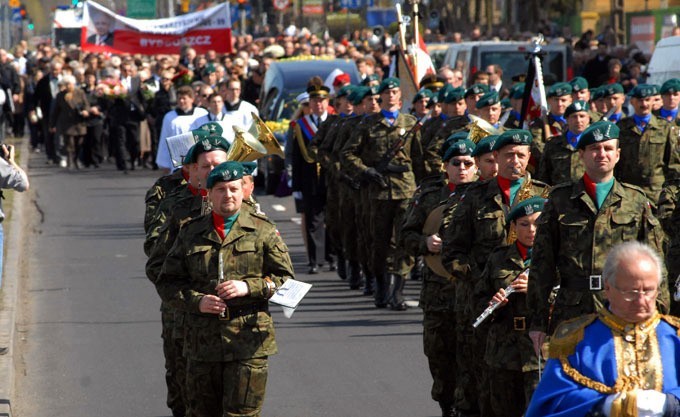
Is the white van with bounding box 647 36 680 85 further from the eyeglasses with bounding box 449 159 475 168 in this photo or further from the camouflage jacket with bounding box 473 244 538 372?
the camouflage jacket with bounding box 473 244 538 372

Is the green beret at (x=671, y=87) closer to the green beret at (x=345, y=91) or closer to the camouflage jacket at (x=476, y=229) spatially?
the green beret at (x=345, y=91)

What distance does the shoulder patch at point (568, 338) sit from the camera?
5.35 m

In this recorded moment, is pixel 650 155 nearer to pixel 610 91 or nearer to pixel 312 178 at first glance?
pixel 610 91

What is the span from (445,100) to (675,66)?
5.36 metres

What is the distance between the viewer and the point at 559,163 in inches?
503

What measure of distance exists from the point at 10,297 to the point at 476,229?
666 centimetres

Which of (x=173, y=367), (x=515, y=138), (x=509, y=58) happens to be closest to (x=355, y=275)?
(x=173, y=367)

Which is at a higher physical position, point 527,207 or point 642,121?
point 527,207

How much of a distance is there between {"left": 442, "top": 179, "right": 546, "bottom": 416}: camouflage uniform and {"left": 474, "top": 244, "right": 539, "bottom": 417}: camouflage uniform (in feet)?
1.03

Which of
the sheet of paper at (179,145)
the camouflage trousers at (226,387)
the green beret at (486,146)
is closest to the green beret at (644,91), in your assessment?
the sheet of paper at (179,145)

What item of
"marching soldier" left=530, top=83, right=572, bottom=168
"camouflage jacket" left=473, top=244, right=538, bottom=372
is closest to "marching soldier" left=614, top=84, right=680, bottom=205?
"marching soldier" left=530, top=83, right=572, bottom=168

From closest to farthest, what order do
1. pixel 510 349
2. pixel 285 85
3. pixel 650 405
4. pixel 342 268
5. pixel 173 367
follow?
pixel 650 405, pixel 510 349, pixel 173 367, pixel 342 268, pixel 285 85

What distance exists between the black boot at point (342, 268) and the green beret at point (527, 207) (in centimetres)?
810

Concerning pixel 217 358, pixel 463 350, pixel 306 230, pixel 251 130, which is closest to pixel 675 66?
pixel 306 230
